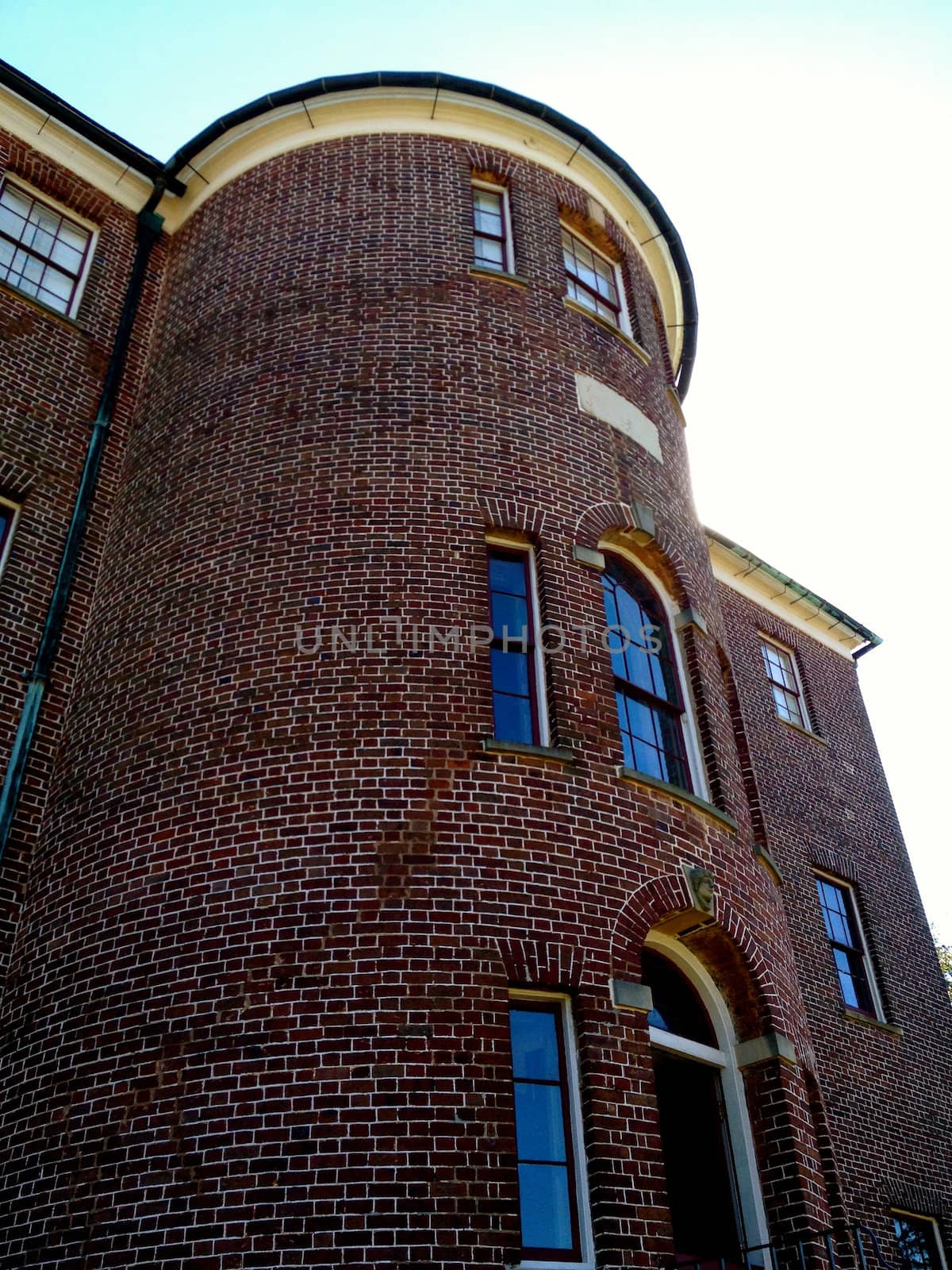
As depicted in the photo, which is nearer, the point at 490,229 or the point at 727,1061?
the point at 727,1061

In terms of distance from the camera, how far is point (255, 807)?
8.80 metres

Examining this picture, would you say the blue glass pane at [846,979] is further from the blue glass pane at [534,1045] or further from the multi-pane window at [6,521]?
the multi-pane window at [6,521]

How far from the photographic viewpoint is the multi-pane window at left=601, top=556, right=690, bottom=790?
10.8 meters

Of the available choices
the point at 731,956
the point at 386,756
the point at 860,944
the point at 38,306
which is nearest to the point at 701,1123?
the point at 731,956

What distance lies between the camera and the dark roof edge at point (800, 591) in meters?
19.7

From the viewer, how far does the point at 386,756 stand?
9000mm

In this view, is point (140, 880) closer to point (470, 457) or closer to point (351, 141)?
point (470, 457)

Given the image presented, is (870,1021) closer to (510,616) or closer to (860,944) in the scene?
(860,944)

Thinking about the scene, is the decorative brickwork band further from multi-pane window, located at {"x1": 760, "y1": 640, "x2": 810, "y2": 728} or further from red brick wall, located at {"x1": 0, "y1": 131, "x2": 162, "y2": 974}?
multi-pane window, located at {"x1": 760, "y1": 640, "x2": 810, "y2": 728}

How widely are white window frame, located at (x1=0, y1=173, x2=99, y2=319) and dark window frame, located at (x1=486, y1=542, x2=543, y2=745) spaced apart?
660 cm

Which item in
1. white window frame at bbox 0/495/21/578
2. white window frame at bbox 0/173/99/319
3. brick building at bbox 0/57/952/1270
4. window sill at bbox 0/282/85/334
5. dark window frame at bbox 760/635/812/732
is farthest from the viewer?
dark window frame at bbox 760/635/812/732

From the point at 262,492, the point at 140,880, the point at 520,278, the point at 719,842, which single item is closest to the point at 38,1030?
the point at 140,880

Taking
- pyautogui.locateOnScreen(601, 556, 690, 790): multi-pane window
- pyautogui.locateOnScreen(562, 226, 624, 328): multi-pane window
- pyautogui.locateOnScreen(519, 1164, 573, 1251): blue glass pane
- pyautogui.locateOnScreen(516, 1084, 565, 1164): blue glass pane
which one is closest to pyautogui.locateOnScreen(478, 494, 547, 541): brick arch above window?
pyautogui.locateOnScreen(601, 556, 690, 790): multi-pane window

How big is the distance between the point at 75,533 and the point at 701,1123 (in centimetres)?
825
